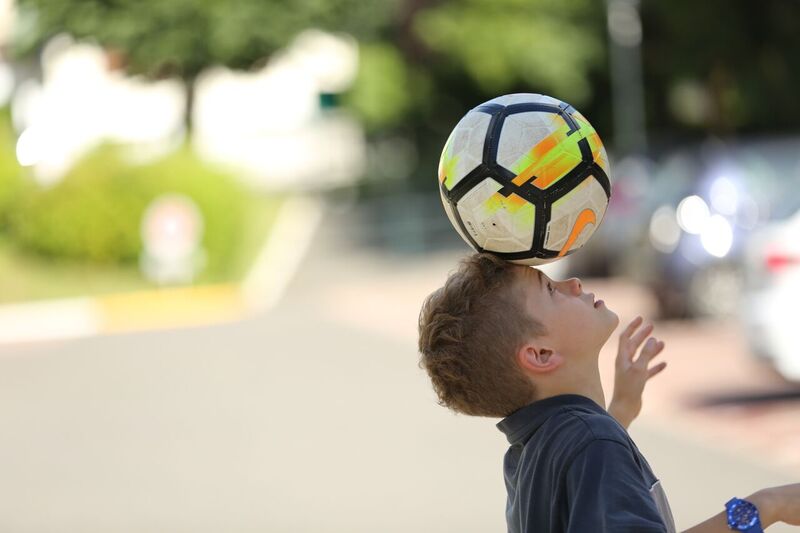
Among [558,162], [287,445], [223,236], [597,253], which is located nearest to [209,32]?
[223,236]

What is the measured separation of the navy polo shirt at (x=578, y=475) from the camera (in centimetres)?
190

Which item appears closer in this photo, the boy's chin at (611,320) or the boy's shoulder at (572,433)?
the boy's shoulder at (572,433)

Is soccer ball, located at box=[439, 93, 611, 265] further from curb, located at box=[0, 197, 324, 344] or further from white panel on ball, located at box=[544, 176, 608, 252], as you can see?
curb, located at box=[0, 197, 324, 344]

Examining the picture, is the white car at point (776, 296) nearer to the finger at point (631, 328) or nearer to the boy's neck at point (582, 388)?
the finger at point (631, 328)

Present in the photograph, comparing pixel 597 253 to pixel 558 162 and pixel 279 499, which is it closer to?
pixel 279 499

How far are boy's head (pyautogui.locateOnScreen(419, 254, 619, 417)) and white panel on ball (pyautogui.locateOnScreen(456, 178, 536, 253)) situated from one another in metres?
0.04

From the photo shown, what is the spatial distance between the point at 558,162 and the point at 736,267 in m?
12.4

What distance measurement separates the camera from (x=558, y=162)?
224 cm

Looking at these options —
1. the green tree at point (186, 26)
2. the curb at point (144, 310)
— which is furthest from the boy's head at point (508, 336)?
the green tree at point (186, 26)

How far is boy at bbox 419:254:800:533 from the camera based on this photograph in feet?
6.64

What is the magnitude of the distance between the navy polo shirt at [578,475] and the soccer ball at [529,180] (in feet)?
0.89

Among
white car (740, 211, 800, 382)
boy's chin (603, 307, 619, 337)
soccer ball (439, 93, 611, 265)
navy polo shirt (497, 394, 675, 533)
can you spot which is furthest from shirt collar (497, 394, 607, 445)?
white car (740, 211, 800, 382)

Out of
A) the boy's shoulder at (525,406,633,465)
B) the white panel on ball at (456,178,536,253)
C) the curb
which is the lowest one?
the boy's shoulder at (525,406,633,465)

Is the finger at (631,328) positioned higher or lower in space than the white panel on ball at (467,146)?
lower
